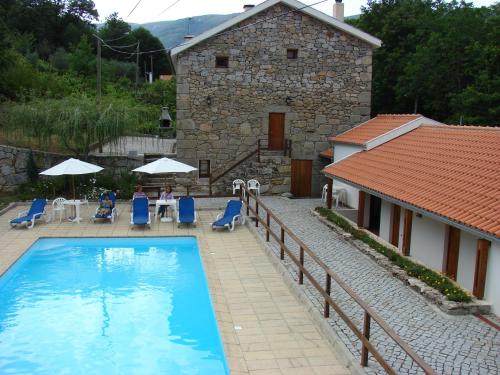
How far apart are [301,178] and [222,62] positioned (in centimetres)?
572

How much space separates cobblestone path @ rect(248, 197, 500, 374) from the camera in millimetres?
6879

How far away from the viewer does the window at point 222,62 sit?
20.1 metres

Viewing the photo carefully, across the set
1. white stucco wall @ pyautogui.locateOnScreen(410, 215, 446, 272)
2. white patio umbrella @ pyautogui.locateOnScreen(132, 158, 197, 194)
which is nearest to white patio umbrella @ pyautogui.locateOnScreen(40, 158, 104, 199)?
white patio umbrella @ pyautogui.locateOnScreen(132, 158, 197, 194)

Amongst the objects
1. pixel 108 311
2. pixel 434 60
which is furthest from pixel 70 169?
pixel 434 60

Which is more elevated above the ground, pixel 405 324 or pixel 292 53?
pixel 292 53

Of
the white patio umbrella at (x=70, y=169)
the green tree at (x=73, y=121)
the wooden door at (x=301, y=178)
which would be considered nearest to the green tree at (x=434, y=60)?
the wooden door at (x=301, y=178)

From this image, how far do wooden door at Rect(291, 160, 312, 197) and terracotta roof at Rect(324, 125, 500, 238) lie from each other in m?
4.76

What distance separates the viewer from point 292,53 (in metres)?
20.5

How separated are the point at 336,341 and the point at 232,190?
1339 centimetres

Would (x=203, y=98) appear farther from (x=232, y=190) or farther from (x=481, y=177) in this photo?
(x=481, y=177)

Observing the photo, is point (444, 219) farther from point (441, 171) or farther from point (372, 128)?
point (372, 128)

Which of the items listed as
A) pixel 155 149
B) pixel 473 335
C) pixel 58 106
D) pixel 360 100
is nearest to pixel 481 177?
pixel 473 335

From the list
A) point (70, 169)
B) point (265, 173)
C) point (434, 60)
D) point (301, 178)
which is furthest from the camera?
point (434, 60)

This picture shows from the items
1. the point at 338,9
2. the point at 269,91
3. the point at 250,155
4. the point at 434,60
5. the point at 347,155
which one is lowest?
the point at 250,155
